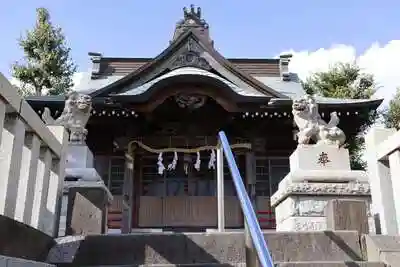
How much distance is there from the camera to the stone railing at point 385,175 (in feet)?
13.3

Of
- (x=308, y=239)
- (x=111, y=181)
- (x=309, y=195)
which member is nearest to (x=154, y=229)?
(x=111, y=181)

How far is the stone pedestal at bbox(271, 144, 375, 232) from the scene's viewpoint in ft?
16.7

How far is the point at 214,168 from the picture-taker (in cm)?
1136

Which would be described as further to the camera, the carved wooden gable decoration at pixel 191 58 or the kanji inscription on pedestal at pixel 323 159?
the carved wooden gable decoration at pixel 191 58

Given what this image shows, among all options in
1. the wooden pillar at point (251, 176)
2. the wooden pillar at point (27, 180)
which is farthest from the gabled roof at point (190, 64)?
the wooden pillar at point (27, 180)

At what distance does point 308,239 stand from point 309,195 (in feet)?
4.30

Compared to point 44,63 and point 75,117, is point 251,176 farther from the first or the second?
point 44,63

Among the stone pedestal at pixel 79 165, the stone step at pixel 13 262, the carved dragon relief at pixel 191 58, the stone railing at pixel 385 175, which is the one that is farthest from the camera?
the carved dragon relief at pixel 191 58

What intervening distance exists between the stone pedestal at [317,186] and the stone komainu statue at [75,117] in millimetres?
2801

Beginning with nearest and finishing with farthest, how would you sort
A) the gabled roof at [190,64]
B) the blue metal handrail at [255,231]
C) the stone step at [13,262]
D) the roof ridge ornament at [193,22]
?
1. the blue metal handrail at [255,231]
2. the stone step at [13,262]
3. the gabled roof at [190,64]
4. the roof ridge ornament at [193,22]

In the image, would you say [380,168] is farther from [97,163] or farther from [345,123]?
[97,163]

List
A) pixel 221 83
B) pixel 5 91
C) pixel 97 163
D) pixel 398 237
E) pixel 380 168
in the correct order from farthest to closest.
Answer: pixel 97 163
pixel 221 83
pixel 380 168
pixel 398 237
pixel 5 91

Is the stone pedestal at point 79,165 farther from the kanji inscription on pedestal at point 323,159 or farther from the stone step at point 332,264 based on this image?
the kanji inscription on pedestal at point 323,159

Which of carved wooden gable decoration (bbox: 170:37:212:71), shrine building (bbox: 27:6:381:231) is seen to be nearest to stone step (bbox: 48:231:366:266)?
shrine building (bbox: 27:6:381:231)
